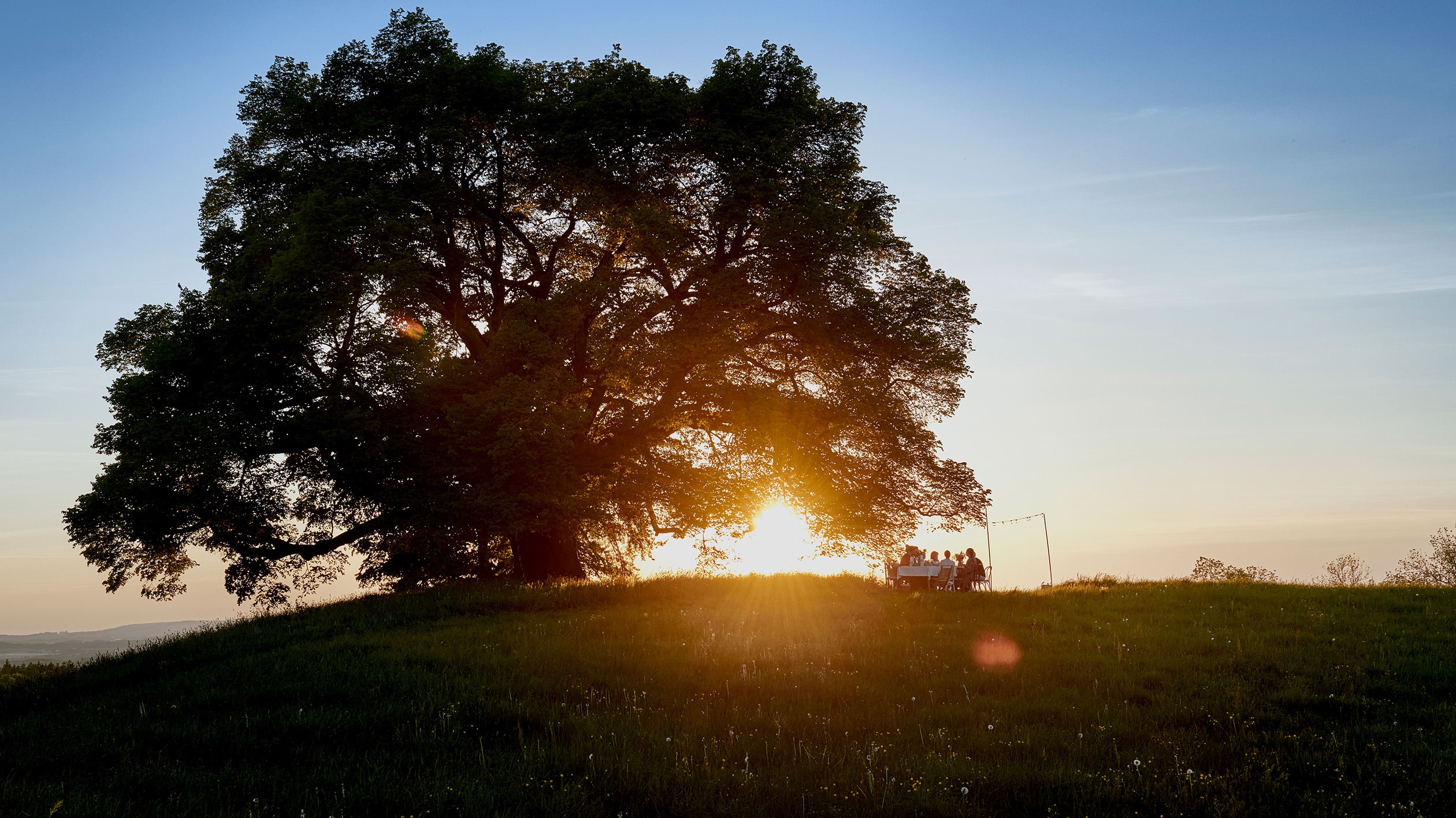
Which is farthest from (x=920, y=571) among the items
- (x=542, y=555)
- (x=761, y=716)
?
(x=761, y=716)

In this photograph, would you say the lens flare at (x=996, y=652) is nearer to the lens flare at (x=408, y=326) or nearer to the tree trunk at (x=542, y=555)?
the tree trunk at (x=542, y=555)

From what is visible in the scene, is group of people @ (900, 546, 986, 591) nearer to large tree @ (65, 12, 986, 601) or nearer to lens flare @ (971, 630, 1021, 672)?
large tree @ (65, 12, 986, 601)

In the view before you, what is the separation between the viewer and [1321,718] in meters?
9.84

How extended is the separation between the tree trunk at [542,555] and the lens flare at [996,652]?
1303cm

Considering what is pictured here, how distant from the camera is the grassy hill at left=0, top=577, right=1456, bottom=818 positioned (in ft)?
23.8

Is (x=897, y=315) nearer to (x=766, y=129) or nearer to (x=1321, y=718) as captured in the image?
(x=766, y=129)

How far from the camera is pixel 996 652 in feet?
43.7

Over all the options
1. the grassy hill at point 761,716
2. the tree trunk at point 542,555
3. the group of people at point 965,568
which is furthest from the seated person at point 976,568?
the tree trunk at point 542,555

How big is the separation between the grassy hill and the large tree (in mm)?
4961

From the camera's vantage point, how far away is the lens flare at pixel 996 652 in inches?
484

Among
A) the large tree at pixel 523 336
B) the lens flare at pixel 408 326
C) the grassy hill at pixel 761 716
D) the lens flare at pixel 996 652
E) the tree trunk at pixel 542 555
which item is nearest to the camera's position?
the grassy hill at pixel 761 716

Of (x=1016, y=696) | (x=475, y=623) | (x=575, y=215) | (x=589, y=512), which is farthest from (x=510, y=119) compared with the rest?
(x=1016, y=696)

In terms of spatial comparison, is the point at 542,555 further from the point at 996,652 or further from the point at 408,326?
the point at 996,652

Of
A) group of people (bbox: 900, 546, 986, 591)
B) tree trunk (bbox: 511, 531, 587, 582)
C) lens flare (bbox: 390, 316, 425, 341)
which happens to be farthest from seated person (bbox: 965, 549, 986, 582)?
lens flare (bbox: 390, 316, 425, 341)
